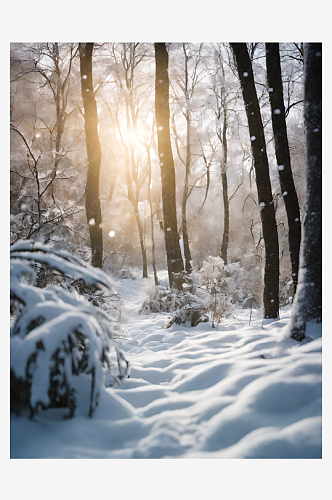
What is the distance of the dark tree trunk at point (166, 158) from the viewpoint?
455 cm

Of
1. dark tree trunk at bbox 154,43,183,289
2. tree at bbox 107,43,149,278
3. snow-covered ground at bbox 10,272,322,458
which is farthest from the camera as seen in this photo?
tree at bbox 107,43,149,278

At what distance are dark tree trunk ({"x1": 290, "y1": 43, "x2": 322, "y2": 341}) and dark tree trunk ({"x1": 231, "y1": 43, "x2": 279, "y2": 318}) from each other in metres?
1.86

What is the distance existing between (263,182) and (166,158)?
177 cm

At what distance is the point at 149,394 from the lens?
168cm

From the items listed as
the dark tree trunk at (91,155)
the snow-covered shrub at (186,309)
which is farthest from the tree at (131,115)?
the snow-covered shrub at (186,309)

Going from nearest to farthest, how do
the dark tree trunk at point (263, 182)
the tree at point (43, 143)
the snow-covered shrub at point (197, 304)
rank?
1. the tree at point (43, 143)
2. the snow-covered shrub at point (197, 304)
3. the dark tree trunk at point (263, 182)

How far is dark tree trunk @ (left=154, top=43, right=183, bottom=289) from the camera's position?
179 inches

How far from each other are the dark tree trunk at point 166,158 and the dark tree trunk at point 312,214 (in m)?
2.63

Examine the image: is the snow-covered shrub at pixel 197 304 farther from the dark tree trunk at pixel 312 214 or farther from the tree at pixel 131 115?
the tree at pixel 131 115

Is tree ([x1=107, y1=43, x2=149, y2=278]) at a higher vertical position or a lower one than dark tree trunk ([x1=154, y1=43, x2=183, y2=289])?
higher

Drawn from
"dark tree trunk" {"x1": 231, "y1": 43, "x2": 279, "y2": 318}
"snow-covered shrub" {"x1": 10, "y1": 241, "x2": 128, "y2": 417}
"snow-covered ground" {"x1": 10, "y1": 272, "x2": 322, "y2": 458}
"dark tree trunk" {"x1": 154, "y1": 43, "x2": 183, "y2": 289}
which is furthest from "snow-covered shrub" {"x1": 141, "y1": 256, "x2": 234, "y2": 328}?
"snow-covered shrub" {"x1": 10, "y1": 241, "x2": 128, "y2": 417}

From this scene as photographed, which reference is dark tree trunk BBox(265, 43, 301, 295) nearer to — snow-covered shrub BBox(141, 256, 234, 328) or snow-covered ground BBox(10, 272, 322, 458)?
snow-covered shrub BBox(141, 256, 234, 328)

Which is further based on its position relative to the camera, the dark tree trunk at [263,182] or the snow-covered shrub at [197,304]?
the dark tree trunk at [263,182]

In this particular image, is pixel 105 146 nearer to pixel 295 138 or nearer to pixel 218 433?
pixel 295 138
